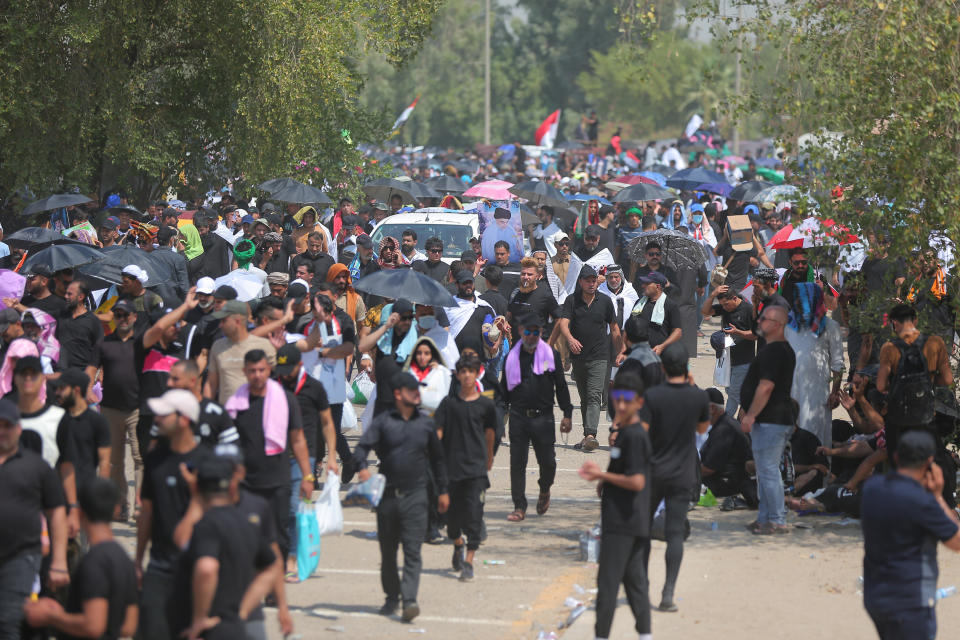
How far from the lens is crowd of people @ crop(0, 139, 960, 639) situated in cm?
666

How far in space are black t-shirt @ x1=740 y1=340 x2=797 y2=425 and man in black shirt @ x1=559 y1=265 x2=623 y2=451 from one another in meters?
3.71

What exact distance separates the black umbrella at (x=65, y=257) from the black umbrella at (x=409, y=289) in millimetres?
Result: 2655

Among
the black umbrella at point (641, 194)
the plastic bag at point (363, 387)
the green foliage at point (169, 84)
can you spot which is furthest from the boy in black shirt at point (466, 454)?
the black umbrella at point (641, 194)

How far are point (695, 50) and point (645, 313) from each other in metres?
83.8

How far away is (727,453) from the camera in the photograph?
39.6 ft

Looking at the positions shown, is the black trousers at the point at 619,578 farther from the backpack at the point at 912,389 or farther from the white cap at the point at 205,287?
the white cap at the point at 205,287

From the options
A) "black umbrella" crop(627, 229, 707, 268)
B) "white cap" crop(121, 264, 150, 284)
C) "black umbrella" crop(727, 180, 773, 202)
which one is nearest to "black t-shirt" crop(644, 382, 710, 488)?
"white cap" crop(121, 264, 150, 284)

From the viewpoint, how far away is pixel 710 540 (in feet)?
36.2

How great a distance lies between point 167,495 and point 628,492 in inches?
100

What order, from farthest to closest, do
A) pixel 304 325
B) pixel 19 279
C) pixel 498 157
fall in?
1. pixel 498 157
2. pixel 19 279
3. pixel 304 325

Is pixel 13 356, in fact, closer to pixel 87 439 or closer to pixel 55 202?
pixel 87 439

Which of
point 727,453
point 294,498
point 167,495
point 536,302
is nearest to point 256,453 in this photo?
point 294,498

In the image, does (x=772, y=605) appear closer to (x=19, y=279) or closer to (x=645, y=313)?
(x=645, y=313)

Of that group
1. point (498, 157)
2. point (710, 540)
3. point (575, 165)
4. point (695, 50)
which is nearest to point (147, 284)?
point (710, 540)
